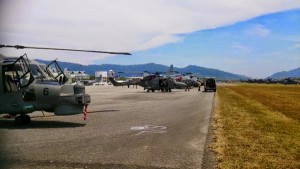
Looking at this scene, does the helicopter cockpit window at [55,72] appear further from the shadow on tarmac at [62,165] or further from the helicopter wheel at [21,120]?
the shadow on tarmac at [62,165]

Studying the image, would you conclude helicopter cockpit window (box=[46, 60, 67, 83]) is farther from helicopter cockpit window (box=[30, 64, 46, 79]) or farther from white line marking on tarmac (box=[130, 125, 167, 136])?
white line marking on tarmac (box=[130, 125, 167, 136])

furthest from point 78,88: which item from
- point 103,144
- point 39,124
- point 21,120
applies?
point 103,144

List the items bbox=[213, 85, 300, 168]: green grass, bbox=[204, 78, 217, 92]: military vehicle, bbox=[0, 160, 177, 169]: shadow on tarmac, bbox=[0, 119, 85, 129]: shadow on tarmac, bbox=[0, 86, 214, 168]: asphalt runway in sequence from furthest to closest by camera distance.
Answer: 1. bbox=[204, 78, 217, 92]: military vehicle
2. bbox=[0, 119, 85, 129]: shadow on tarmac
3. bbox=[213, 85, 300, 168]: green grass
4. bbox=[0, 86, 214, 168]: asphalt runway
5. bbox=[0, 160, 177, 169]: shadow on tarmac

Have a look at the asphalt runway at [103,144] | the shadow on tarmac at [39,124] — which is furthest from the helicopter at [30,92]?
the asphalt runway at [103,144]

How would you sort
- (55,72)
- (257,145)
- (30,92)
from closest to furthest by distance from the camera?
(257,145) < (30,92) < (55,72)

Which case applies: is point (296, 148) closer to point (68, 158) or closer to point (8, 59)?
point (68, 158)

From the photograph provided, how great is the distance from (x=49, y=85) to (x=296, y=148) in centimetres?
1096

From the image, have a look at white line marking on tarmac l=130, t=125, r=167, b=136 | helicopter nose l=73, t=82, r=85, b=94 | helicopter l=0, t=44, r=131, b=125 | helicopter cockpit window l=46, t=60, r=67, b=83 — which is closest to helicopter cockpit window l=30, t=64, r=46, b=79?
helicopter l=0, t=44, r=131, b=125

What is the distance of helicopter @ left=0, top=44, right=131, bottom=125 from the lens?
18.1 metres

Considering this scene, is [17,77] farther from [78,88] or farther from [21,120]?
[78,88]

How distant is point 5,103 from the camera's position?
18141 mm

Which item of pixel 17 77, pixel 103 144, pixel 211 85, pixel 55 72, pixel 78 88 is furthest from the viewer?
pixel 211 85

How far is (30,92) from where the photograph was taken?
18.3 metres

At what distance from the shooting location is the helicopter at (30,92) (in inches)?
714
